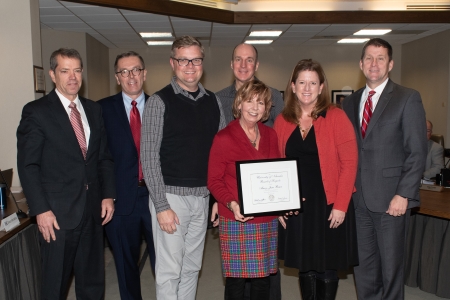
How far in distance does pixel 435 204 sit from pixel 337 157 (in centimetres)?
155

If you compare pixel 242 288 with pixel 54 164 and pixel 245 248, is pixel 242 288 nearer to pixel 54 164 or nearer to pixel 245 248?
pixel 245 248

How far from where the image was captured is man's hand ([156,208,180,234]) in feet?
7.83

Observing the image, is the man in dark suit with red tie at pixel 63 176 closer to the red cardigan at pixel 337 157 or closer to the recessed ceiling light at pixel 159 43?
A: the red cardigan at pixel 337 157

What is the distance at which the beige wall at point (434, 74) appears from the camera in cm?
982

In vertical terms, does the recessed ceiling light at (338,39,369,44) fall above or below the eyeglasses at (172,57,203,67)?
above

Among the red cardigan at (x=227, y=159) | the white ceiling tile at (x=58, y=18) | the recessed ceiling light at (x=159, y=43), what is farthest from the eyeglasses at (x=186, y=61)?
the recessed ceiling light at (x=159, y=43)

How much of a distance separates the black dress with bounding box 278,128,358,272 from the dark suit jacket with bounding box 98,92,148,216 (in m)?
1.04

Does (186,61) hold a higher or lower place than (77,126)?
higher

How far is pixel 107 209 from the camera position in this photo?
2684 mm

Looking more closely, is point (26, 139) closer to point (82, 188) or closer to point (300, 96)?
point (82, 188)

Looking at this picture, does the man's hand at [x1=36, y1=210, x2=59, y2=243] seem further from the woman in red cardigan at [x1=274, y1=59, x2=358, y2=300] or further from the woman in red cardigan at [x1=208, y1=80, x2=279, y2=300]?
the woman in red cardigan at [x1=274, y1=59, x2=358, y2=300]

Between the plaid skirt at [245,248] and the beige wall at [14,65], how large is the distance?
133 inches

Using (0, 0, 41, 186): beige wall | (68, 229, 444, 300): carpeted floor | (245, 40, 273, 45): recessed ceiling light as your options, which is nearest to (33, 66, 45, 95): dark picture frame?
(0, 0, 41, 186): beige wall

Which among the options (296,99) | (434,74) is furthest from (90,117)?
(434,74)
